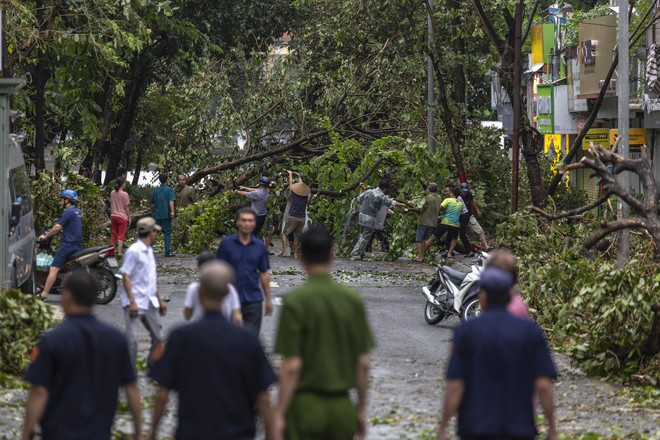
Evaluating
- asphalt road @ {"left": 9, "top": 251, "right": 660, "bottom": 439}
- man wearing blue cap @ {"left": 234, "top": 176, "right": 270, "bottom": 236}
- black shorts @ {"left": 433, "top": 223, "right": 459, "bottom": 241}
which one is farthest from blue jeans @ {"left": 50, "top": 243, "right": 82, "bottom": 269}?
black shorts @ {"left": 433, "top": 223, "right": 459, "bottom": 241}

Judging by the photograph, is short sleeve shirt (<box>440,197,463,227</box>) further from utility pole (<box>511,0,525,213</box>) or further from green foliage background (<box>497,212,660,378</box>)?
green foliage background (<box>497,212,660,378</box>)

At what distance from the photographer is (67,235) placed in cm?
1803

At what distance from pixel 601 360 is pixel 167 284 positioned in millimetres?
9483

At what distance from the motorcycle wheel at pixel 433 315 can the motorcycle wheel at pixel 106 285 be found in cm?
436

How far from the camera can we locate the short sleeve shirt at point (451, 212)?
26984 mm

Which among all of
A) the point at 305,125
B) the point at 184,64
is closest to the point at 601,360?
the point at 305,125

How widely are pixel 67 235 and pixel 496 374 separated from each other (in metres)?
12.2

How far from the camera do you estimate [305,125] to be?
1242 inches

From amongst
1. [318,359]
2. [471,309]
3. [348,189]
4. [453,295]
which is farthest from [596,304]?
[348,189]

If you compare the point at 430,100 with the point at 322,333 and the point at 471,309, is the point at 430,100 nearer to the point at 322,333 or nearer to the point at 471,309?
the point at 471,309

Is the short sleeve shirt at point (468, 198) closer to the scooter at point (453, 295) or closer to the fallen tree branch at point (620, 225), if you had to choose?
the scooter at point (453, 295)

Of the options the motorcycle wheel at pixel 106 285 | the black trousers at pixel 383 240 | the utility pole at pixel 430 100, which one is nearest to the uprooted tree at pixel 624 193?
the motorcycle wheel at pixel 106 285

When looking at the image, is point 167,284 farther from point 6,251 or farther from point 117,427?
point 117,427

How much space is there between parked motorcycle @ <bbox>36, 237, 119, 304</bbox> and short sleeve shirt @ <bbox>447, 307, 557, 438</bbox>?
Result: 11.7m
